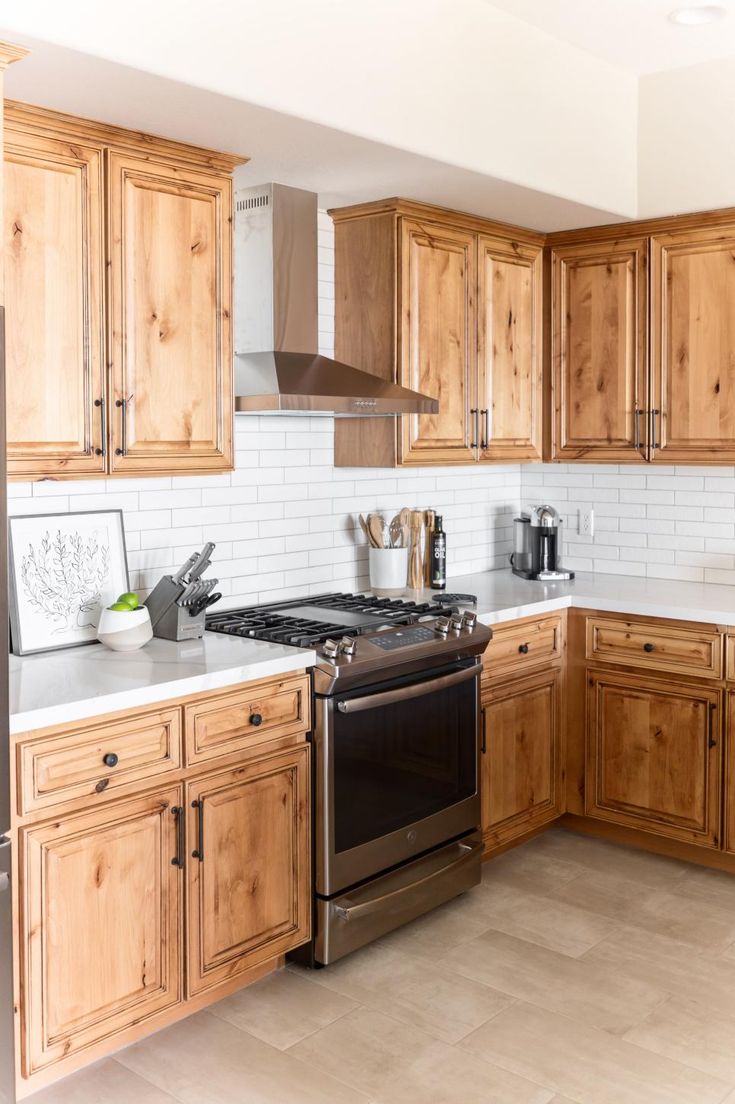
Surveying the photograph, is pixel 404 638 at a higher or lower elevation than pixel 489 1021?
higher

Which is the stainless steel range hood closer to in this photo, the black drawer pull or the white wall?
the white wall

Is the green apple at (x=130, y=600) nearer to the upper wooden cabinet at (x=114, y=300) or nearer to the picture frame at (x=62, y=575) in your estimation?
the picture frame at (x=62, y=575)

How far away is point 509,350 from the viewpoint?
14.1ft

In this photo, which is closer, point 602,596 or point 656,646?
point 656,646

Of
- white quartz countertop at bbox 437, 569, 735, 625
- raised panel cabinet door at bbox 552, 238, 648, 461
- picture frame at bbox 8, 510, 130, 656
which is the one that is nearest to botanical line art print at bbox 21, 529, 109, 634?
picture frame at bbox 8, 510, 130, 656

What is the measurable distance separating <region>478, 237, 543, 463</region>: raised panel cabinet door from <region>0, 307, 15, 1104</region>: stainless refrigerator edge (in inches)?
92.0

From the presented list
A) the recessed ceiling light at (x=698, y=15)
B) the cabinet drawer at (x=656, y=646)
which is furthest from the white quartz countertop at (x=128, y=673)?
the recessed ceiling light at (x=698, y=15)

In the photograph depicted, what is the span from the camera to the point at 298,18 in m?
2.78

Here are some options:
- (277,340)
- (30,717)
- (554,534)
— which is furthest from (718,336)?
(30,717)

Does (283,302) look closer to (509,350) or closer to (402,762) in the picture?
(509,350)

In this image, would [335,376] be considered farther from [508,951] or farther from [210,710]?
[508,951]

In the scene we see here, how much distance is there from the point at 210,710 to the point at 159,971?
682mm

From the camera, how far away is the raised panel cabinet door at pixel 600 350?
4.23m

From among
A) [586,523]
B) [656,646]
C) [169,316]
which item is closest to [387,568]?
[656,646]
